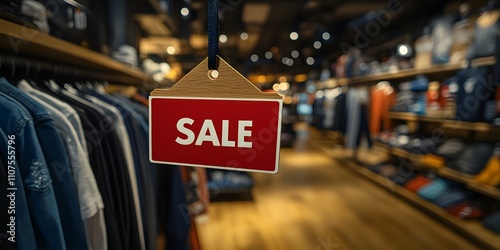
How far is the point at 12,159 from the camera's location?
0.68m

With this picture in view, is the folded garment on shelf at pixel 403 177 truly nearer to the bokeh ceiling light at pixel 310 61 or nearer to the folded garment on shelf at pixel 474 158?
the folded garment on shelf at pixel 474 158

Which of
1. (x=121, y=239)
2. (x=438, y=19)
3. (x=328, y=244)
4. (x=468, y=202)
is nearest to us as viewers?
(x=121, y=239)

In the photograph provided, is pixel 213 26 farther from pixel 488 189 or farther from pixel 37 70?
pixel 488 189

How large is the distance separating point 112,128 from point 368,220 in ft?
10.6

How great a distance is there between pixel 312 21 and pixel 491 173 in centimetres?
372

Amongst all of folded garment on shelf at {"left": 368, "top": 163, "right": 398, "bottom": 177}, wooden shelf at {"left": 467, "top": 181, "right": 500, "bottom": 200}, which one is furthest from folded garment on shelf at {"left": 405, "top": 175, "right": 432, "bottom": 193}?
wooden shelf at {"left": 467, "top": 181, "right": 500, "bottom": 200}

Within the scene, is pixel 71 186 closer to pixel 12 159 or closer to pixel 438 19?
pixel 12 159

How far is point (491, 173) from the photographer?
293 centimetres

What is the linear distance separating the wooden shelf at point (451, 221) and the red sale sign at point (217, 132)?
3.02 metres

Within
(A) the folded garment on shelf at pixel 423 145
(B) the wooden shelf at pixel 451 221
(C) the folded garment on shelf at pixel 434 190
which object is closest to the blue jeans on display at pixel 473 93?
(A) the folded garment on shelf at pixel 423 145

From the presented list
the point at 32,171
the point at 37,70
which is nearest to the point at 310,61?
the point at 37,70

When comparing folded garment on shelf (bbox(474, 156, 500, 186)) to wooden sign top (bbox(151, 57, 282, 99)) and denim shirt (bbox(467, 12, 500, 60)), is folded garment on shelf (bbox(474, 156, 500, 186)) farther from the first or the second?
wooden sign top (bbox(151, 57, 282, 99))

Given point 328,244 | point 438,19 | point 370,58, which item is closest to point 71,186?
point 328,244

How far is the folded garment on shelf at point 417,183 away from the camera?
3.91 m
